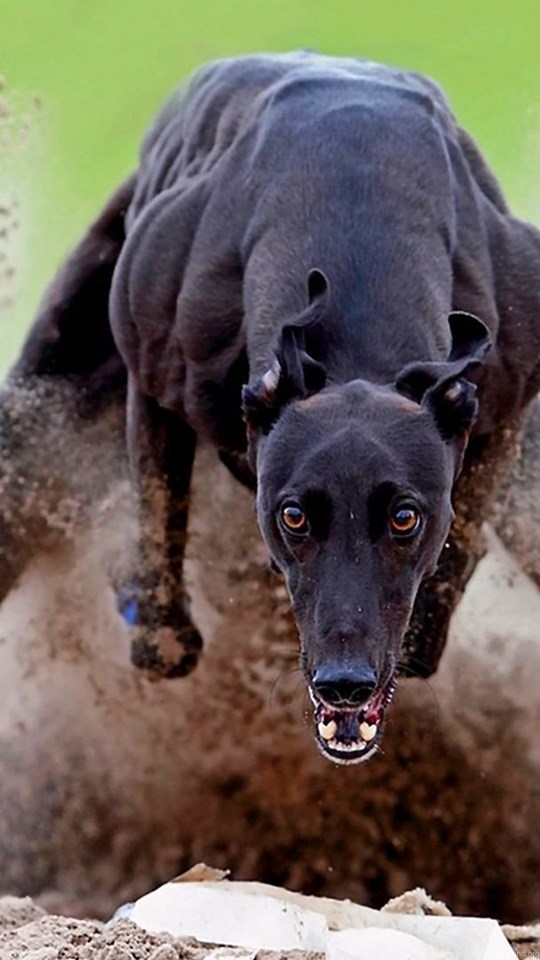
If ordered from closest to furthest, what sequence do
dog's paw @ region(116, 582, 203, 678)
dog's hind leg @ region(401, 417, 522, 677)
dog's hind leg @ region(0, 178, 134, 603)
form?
dog's hind leg @ region(401, 417, 522, 677)
dog's paw @ region(116, 582, 203, 678)
dog's hind leg @ region(0, 178, 134, 603)

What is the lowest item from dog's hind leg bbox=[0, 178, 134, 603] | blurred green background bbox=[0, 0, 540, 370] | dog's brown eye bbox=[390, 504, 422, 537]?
dog's hind leg bbox=[0, 178, 134, 603]

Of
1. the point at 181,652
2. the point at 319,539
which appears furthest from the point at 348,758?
the point at 181,652

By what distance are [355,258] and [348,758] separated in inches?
42.7

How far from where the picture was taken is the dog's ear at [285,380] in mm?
3594

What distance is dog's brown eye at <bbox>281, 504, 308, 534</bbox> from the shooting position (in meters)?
3.40

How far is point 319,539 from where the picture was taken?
3.40 meters

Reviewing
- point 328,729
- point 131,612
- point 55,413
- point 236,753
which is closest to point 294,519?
point 328,729

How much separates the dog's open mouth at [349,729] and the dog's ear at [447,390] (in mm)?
519

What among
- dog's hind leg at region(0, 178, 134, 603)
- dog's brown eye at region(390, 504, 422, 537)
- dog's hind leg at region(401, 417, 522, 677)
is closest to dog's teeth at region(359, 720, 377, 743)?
dog's brown eye at region(390, 504, 422, 537)

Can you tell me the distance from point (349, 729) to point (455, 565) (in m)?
1.53

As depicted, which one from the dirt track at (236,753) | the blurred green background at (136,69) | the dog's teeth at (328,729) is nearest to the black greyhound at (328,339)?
the dog's teeth at (328,729)

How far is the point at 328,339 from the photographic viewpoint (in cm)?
376

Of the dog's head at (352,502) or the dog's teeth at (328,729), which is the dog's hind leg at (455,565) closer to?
the dog's head at (352,502)

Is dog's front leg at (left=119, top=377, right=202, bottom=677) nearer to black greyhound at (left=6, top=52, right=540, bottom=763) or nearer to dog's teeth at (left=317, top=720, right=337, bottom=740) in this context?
black greyhound at (left=6, top=52, right=540, bottom=763)
